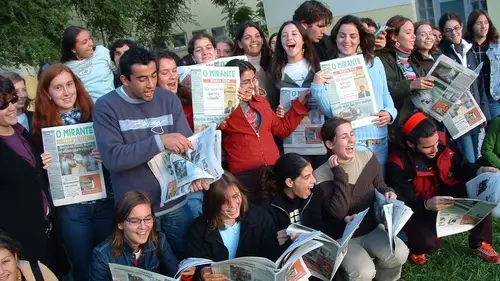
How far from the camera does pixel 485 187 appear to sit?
351cm

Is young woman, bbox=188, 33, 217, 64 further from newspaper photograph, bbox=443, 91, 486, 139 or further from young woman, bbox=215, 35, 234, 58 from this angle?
newspaper photograph, bbox=443, 91, 486, 139

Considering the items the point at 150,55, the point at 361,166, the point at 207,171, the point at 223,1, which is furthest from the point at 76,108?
the point at 223,1

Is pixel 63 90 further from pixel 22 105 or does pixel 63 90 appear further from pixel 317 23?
pixel 317 23

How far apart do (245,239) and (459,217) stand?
150 cm

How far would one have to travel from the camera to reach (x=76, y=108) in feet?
11.3

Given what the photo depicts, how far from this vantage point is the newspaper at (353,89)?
3.85 m

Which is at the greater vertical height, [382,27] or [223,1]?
[223,1]

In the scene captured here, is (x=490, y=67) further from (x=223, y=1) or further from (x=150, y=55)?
(x=223, y=1)

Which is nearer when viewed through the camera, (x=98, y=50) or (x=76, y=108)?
(x=76, y=108)

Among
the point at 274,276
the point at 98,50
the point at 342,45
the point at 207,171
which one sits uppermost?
the point at 98,50

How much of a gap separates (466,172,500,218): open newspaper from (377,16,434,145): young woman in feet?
2.34

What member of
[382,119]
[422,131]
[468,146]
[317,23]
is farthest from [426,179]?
[317,23]

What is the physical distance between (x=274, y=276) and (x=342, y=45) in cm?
208

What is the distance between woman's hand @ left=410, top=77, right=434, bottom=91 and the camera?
4.20 meters
